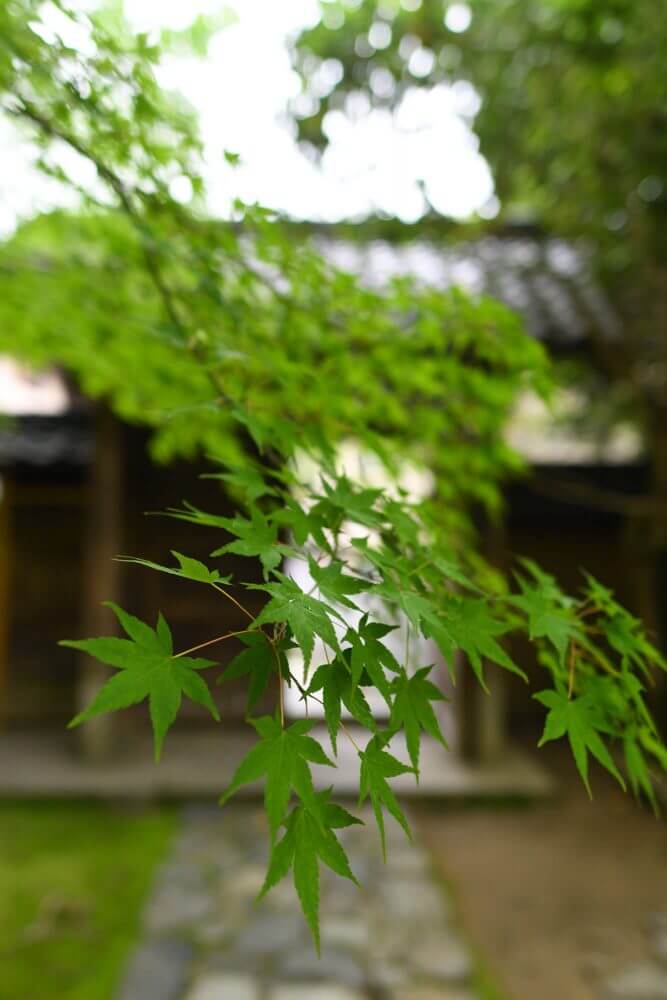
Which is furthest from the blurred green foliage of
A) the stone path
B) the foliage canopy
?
the foliage canopy

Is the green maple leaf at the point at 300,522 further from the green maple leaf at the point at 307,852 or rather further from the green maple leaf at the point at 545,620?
the green maple leaf at the point at 307,852

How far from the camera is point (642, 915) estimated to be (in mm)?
4598

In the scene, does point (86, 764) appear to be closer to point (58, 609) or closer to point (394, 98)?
point (58, 609)

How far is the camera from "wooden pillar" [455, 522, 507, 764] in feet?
22.7

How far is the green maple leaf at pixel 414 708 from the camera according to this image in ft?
3.75

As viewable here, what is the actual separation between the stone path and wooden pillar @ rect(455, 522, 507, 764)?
1.72 m

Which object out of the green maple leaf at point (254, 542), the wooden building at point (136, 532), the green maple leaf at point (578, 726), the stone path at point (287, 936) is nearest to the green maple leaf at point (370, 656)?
the green maple leaf at point (254, 542)

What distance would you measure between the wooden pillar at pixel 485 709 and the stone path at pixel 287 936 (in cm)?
172

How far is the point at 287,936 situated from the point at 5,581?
5.30 metres

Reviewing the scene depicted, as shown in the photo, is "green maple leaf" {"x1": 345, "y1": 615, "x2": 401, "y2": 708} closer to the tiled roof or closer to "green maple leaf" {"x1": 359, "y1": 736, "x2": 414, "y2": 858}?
"green maple leaf" {"x1": 359, "y1": 736, "x2": 414, "y2": 858}

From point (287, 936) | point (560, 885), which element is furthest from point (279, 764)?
point (560, 885)

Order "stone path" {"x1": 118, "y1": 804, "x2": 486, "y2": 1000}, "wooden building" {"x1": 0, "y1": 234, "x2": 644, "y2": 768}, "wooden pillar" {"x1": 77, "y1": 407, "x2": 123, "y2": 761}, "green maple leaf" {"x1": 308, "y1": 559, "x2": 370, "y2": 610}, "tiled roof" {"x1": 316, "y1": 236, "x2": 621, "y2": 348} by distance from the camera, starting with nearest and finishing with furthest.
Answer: "green maple leaf" {"x1": 308, "y1": 559, "x2": 370, "y2": 610} < "stone path" {"x1": 118, "y1": 804, "x2": 486, "y2": 1000} < "tiled roof" {"x1": 316, "y1": 236, "x2": 621, "y2": 348} < "wooden pillar" {"x1": 77, "y1": 407, "x2": 123, "y2": 761} < "wooden building" {"x1": 0, "y1": 234, "x2": 644, "y2": 768}

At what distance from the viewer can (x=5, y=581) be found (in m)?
8.06

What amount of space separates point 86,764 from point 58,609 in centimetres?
211
